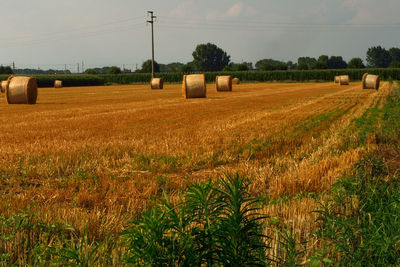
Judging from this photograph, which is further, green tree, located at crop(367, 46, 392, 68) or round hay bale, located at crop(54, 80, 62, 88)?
green tree, located at crop(367, 46, 392, 68)

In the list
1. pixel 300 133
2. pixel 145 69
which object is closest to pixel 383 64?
pixel 145 69

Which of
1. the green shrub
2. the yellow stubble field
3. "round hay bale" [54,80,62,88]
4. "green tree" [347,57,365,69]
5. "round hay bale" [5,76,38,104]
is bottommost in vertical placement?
the yellow stubble field

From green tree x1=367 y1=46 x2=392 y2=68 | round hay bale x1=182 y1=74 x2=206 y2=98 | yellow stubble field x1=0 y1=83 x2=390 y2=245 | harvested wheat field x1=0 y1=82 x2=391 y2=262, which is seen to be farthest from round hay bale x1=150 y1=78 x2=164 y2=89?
green tree x1=367 y1=46 x2=392 y2=68

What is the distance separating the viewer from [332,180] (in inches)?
227

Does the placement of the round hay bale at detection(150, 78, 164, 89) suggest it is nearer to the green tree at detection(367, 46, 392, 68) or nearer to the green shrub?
the green shrub

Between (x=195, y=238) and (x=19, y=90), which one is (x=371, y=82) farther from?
(x=195, y=238)

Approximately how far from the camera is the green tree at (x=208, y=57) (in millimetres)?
184125

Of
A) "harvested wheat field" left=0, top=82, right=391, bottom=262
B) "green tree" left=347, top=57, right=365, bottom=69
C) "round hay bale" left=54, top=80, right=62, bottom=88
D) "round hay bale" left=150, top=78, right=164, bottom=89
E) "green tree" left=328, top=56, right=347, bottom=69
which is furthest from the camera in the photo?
"green tree" left=328, top=56, right=347, bottom=69

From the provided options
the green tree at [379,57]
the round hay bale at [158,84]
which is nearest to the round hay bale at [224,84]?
the round hay bale at [158,84]

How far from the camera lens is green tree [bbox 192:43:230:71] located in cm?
18412

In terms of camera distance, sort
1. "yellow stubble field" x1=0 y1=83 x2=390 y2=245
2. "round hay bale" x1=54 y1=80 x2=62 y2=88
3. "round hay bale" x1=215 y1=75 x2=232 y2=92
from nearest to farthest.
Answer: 1. "yellow stubble field" x1=0 y1=83 x2=390 y2=245
2. "round hay bale" x1=215 y1=75 x2=232 y2=92
3. "round hay bale" x1=54 y1=80 x2=62 y2=88

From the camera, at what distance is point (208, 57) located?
609 feet

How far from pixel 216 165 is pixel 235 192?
5199 millimetres

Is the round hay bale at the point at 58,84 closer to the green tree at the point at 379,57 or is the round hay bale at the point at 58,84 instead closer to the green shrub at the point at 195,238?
the green shrub at the point at 195,238
